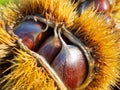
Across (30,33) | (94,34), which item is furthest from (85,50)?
(30,33)

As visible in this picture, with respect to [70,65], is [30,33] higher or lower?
higher

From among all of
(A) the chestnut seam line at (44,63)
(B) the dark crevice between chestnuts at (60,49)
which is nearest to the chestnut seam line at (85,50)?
(B) the dark crevice between chestnuts at (60,49)

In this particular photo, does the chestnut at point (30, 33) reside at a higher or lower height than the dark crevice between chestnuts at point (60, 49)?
higher

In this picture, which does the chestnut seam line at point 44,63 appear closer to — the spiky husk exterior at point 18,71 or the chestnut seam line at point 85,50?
the spiky husk exterior at point 18,71

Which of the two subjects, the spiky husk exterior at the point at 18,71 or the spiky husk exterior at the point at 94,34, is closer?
the spiky husk exterior at the point at 18,71

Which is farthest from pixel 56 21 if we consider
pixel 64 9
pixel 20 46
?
pixel 20 46

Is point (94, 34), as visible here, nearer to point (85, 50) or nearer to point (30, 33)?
point (85, 50)

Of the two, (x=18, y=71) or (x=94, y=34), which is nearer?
(x=18, y=71)

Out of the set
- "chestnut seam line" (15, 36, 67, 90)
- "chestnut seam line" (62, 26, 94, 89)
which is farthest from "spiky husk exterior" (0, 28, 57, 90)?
"chestnut seam line" (62, 26, 94, 89)

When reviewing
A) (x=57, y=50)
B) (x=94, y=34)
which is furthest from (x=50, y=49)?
(x=94, y=34)

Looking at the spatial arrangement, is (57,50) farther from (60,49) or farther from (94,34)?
(94,34)
